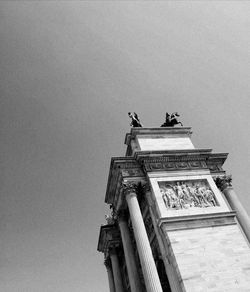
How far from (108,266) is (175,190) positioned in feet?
31.7

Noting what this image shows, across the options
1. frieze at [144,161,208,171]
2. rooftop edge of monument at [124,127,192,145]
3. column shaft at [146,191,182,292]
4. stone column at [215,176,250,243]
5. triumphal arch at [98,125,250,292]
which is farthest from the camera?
rooftop edge of monument at [124,127,192,145]

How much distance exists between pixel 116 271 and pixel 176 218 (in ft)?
25.9

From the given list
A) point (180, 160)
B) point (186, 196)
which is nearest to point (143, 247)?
point (186, 196)

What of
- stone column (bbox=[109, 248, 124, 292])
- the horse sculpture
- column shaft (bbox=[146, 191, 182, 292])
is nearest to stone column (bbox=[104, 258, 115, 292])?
stone column (bbox=[109, 248, 124, 292])

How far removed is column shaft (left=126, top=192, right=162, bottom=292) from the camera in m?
14.4

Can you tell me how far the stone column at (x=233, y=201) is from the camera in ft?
58.1

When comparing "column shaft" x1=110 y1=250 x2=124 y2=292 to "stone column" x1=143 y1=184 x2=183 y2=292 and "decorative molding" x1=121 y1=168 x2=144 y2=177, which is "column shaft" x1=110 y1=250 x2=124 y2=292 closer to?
"stone column" x1=143 y1=184 x2=183 y2=292

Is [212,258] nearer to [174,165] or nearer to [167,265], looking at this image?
[167,265]

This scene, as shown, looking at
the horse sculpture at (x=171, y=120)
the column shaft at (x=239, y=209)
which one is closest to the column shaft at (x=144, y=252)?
the column shaft at (x=239, y=209)

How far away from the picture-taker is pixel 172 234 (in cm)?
1605

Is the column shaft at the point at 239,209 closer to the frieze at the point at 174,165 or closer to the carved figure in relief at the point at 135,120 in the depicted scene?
the frieze at the point at 174,165

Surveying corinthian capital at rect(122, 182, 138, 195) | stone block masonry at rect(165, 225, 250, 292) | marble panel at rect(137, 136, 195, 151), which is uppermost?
marble panel at rect(137, 136, 195, 151)

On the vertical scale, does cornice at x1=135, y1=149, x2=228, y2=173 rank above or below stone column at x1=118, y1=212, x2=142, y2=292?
above

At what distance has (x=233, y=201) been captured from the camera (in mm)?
19062
